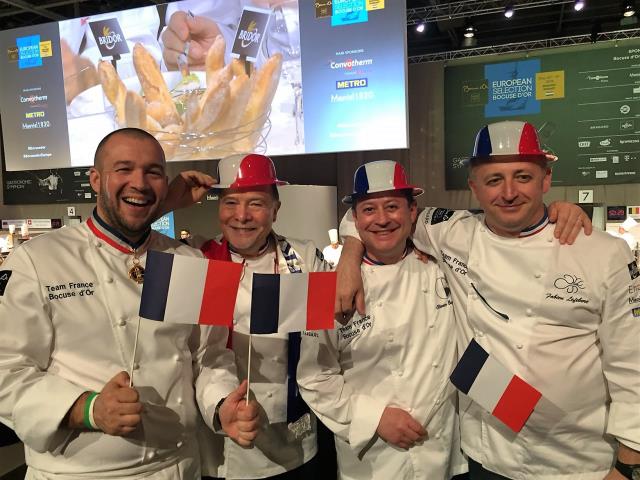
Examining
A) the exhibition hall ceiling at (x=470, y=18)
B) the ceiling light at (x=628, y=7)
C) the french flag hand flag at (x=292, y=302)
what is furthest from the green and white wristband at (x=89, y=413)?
the ceiling light at (x=628, y=7)

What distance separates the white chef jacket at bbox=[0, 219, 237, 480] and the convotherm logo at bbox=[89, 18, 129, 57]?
4.78m

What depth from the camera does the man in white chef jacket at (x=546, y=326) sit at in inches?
59.2

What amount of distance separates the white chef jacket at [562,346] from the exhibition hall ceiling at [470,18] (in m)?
5.06

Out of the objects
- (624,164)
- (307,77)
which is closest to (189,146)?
(307,77)

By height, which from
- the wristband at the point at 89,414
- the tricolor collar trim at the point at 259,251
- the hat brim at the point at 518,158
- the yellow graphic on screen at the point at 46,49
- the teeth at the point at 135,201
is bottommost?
the wristband at the point at 89,414

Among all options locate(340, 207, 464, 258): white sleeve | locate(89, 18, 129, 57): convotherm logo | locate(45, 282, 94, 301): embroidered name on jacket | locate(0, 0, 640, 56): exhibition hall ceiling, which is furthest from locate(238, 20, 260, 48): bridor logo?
locate(45, 282, 94, 301): embroidered name on jacket

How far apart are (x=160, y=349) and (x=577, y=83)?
21.2 ft

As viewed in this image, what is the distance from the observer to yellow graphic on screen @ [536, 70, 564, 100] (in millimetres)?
6160

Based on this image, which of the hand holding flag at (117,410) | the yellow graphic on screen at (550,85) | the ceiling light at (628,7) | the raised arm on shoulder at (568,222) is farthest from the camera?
the yellow graphic on screen at (550,85)

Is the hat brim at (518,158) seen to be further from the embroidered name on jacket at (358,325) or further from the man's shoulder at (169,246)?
the man's shoulder at (169,246)

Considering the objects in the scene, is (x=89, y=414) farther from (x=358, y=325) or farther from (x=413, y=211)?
(x=413, y=211)

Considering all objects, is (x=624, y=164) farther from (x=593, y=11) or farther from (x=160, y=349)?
(x=160, y=349)

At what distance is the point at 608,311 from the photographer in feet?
4.97

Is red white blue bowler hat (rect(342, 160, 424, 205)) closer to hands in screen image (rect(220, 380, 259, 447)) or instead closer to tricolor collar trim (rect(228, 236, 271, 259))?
tricolor collar trim (rect(228, 236, 271, 259))
